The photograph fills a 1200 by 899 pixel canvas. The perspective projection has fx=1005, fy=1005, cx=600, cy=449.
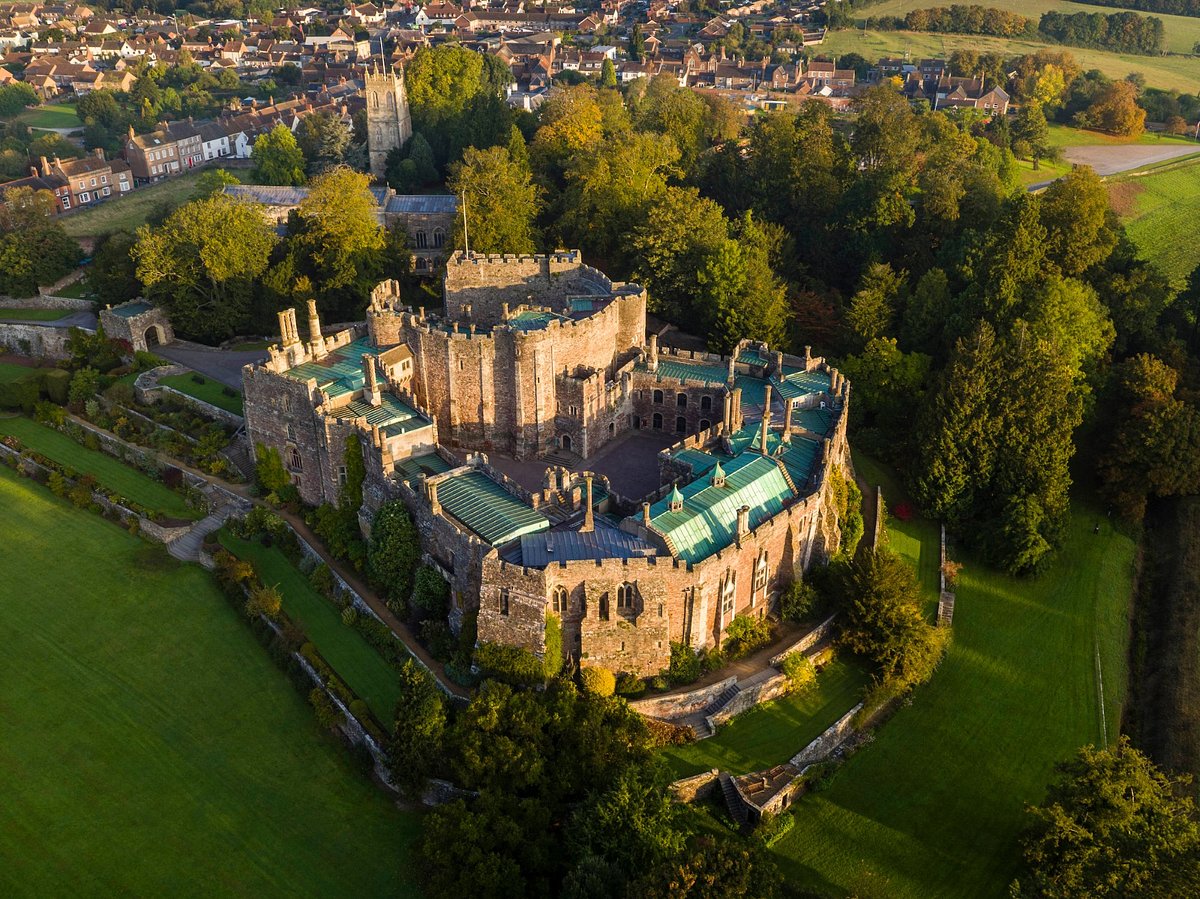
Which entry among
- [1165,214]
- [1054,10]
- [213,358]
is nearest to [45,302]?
[213,358]

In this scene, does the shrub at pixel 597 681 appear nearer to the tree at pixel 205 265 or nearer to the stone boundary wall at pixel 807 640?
the stone boundary wall at pixel 807 640

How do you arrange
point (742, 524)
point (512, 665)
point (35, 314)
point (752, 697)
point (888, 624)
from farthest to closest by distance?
point (35, 314) < point (888, 624) < point (742, 524) < point (752, 697) < point (512, 665)

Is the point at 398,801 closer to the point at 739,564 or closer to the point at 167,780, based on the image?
the point at 167,780

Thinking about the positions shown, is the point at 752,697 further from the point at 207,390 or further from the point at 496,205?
the point at 496,205

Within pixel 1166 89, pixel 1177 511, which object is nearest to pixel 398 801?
pixel 1177 511

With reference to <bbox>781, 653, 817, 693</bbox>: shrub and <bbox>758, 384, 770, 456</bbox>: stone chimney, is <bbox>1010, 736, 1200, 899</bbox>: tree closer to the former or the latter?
<bbox>781, 653, 817, 693</bbox>: shrub

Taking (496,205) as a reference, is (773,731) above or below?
below

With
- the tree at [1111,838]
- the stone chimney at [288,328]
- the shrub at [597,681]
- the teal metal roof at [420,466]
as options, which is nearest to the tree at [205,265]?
the stone chimney at [288,328]
